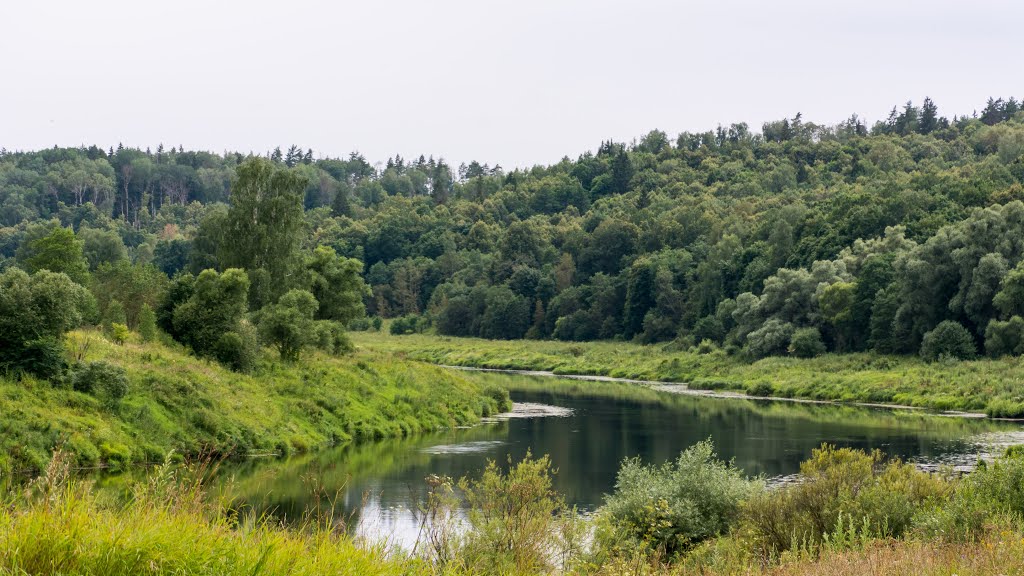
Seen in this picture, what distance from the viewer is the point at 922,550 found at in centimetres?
1365

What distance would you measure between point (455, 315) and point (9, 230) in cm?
9263

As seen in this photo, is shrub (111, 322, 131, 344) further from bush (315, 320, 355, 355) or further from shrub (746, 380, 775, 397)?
shrub (746, 380, 775, 397)

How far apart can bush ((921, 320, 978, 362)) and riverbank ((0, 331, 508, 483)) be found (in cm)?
3336

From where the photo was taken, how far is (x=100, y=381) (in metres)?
40.6

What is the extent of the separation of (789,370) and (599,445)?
41125 millimetres

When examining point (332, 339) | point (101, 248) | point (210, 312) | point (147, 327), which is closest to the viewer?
point (147, 327)

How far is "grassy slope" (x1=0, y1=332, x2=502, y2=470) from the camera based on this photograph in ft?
120

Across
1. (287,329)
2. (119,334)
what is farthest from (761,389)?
(119,334)

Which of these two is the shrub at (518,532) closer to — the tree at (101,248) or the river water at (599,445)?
the river water at (599,445)

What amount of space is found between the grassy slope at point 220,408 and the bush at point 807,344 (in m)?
34.4

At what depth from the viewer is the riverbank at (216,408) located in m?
36.6

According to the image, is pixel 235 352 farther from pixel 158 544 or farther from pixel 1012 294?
pixel 1012 294

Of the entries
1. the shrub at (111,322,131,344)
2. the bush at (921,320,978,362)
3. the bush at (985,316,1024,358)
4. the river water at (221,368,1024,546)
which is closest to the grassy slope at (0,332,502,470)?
the shrub at (111,322,131,344)

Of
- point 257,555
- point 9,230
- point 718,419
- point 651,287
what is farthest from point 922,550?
point 9,230
